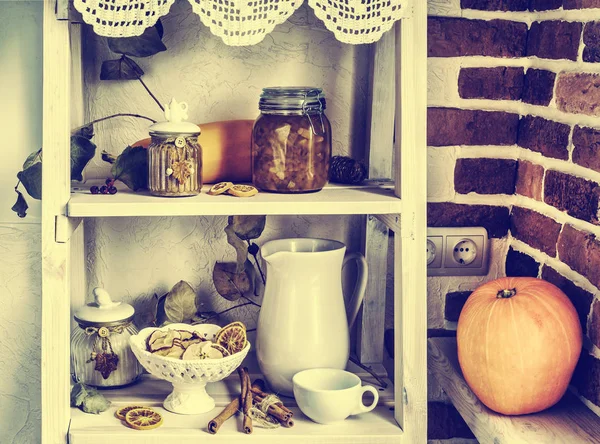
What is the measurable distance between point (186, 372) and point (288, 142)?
373 millimetres

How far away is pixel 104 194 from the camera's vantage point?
3.84 ft

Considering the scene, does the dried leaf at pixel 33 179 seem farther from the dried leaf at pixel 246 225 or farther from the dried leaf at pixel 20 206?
the dried leaf at pixel 246 225

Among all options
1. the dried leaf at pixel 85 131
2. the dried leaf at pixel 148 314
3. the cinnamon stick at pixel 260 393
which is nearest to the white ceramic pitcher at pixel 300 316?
the cinnamon stick at pixel 260 393

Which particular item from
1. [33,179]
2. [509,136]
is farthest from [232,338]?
[509,136]

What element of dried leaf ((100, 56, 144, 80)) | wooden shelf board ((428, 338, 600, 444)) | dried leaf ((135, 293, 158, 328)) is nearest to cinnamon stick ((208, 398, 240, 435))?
dried leaf ((135, 293, 158, 328))

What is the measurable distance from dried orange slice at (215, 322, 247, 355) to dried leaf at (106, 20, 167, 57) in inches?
18.6

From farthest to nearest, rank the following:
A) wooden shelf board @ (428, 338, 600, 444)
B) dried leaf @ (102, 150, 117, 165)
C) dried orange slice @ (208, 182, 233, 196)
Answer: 1. dried leaf @ (102, 150, 117, 165)
2. dried orange slice @ (208, 182, 233, 196)
3. wooden shelf board @ (428, 338, 600, 444)

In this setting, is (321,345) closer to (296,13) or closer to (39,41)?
(296,13)

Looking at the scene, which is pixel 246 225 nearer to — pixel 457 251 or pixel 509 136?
pixel 457 251

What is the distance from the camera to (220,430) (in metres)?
1.14

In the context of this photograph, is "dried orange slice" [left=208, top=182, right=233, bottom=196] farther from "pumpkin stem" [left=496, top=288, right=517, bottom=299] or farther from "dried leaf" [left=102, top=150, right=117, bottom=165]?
"pumpkin stem" [left=496, top=288, right=517, bottom=299]

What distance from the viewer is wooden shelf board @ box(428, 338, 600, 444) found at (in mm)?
1062

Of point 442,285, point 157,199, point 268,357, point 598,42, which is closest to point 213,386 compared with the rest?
point 268,357

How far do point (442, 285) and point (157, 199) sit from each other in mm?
608
